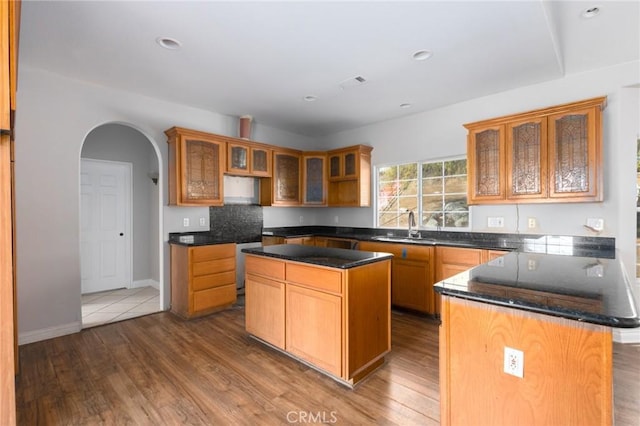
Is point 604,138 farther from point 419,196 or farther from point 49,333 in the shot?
point 49,333

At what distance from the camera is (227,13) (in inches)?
81.4

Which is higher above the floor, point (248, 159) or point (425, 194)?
point (248, 159)

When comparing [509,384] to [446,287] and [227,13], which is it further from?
[227,13]

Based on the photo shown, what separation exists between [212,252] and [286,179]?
174 cm

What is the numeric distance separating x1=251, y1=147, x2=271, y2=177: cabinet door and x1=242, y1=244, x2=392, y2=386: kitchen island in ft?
6.50

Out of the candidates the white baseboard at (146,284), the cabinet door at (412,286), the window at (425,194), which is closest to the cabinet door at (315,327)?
the cabinet door at (412,286)

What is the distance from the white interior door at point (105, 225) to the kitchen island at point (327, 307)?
124 inches

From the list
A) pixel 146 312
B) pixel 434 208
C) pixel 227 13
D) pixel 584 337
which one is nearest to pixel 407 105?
pixel 434 208

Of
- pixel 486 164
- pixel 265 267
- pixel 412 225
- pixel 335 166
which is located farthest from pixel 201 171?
pixel 486 164

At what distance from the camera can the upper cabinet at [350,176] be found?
461cm

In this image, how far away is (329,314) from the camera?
2133mm

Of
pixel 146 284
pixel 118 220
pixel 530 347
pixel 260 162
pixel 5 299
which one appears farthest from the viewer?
pixel 146 284

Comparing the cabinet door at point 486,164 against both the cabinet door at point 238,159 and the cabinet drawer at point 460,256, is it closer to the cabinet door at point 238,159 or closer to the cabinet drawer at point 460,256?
Result: the cabinet drawer at point 460,256

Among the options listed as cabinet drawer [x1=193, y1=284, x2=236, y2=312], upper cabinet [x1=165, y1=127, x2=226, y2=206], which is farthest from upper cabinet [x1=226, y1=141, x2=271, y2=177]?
cabinet drawer [x1=193, y1=284, x2=236, y2=312]
